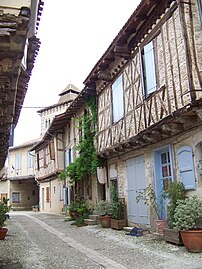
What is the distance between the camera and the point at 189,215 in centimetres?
702

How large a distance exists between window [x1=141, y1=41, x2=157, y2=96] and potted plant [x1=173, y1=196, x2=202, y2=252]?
3458 mm

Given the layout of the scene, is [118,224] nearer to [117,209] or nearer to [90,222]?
[117,209]

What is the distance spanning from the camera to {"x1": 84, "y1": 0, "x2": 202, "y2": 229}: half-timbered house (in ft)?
24.9

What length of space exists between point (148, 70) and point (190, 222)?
15.3ft

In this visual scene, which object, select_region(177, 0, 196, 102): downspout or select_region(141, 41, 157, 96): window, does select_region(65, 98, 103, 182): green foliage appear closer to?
select_region(141, 41, 157, 96): window

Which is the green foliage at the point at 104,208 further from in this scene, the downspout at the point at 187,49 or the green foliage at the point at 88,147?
the downspout at the point at 187,49

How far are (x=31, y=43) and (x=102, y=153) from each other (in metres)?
→ 7.59

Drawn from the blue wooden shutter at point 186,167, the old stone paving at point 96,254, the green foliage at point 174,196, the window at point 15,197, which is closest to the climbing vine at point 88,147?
the old stone paving at point 96,254

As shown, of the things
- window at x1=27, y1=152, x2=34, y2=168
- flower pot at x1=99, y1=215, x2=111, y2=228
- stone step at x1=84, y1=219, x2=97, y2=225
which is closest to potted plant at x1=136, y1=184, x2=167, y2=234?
flower pot at x1=99, y1=215, x2=111, y2=228

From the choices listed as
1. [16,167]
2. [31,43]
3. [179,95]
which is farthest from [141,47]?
[16,167]

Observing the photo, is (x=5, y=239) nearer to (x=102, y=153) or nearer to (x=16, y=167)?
(x=102, y=153)

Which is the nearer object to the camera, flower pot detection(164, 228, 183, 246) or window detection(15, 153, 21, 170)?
flower pot detection(164, 228, 183, 246)

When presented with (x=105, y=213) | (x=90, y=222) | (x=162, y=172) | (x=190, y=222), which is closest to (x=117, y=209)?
(x=105, y=213)

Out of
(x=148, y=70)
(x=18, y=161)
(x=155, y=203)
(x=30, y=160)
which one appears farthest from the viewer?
(x=18, y=161)
